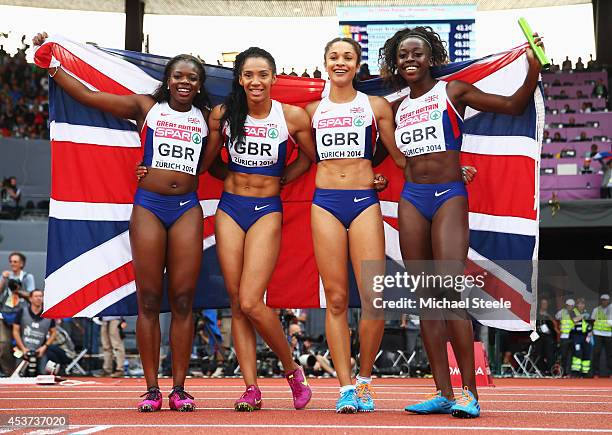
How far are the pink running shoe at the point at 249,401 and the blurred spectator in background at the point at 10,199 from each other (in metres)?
13.5

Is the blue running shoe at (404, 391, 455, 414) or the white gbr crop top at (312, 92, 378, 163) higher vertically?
the white gbr crop top at (312, 92, 378, 163)

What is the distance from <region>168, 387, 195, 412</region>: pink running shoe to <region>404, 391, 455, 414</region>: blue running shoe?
127 centimetres

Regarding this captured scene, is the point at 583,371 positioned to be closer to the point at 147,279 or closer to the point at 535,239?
the point at 535,239

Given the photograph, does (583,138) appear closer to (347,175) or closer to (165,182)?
(347,175)

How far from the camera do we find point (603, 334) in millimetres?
15070

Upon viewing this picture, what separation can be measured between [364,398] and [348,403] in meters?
0.21

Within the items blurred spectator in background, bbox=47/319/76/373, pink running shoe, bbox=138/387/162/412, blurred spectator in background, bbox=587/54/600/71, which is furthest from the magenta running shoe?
blurred spectator in background, bbox=587/54/600/71

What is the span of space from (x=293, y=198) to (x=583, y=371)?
32.6 ft

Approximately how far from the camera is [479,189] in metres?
6.22

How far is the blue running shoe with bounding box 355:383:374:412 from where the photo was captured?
5090mm

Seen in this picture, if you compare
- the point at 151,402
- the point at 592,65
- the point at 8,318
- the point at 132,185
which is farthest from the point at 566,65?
the point at 151,402

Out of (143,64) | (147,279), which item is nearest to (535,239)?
(147,279)

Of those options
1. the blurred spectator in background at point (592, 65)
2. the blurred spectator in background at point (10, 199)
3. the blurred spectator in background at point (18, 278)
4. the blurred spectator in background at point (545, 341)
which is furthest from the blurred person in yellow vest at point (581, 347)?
the blurred spectator in background at point (10, 199)

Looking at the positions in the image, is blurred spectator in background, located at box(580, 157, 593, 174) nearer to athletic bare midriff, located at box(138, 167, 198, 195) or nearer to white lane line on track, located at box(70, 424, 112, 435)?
athletic bare midriff, located at box(138, 167, 198, 195)
